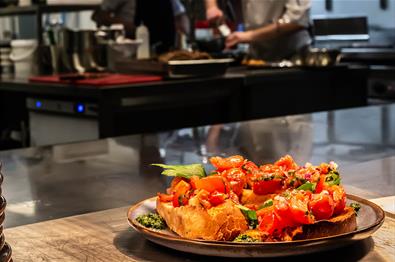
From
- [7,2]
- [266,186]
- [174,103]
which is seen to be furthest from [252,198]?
[7,2]

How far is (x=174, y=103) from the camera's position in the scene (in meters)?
4.00

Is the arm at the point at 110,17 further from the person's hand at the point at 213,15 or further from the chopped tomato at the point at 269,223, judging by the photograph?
the chopped tomato at the point at 269,223

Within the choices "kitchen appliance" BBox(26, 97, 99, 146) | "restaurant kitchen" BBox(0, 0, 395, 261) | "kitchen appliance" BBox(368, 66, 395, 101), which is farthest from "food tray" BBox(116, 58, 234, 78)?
"kitchen appliance" BBox(368, 66, 395, 101)

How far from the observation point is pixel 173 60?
4027 millimetres

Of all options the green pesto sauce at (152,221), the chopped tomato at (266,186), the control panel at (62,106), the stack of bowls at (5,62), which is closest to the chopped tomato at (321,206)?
the chopped tomato at (266,186)

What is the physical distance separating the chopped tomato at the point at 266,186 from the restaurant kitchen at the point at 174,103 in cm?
12

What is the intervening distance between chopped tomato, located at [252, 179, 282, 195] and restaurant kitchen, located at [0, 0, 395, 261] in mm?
121

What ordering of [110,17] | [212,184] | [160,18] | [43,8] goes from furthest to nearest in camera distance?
[160,18]
[110,17]
[43,8]
[212,184]

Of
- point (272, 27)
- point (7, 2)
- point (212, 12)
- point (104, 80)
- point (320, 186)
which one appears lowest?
point (104, 80)

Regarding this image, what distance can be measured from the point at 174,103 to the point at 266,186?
2.96m

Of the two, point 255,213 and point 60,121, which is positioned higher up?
point 255,213

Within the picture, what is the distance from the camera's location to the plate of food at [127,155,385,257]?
0.94m

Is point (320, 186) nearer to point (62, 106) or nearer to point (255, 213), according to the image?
point (255, 213)

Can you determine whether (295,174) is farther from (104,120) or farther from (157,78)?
(157,78)
